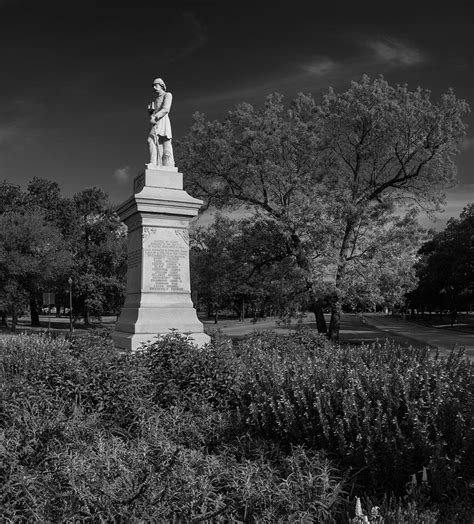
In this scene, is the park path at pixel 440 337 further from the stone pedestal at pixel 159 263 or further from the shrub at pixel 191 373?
the shrub at pixel 191 373

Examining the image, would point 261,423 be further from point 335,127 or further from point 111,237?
point 111,237

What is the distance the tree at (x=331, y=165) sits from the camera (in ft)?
77.3

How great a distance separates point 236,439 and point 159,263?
7468mm

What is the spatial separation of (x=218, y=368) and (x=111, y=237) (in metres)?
47.9

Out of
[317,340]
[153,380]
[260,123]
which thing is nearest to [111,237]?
[260,123]

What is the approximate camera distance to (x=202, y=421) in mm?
5867

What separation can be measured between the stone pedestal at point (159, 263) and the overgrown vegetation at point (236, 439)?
4884 millimetres

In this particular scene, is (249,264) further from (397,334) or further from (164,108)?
(397,334)

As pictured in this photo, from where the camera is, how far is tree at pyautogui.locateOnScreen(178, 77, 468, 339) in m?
23.6

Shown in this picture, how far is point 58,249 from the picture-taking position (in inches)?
1896

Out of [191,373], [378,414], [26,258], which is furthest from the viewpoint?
[26,258]

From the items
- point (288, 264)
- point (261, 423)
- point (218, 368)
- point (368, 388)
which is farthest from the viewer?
point (288, 264)

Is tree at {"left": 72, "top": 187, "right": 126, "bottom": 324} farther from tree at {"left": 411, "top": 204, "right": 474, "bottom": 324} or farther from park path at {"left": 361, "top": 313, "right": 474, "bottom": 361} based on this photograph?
tree at {"left": 411, "top": 204, "right": 474, "bottom": 324}

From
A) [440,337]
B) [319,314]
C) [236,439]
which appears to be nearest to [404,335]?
[440,337]
